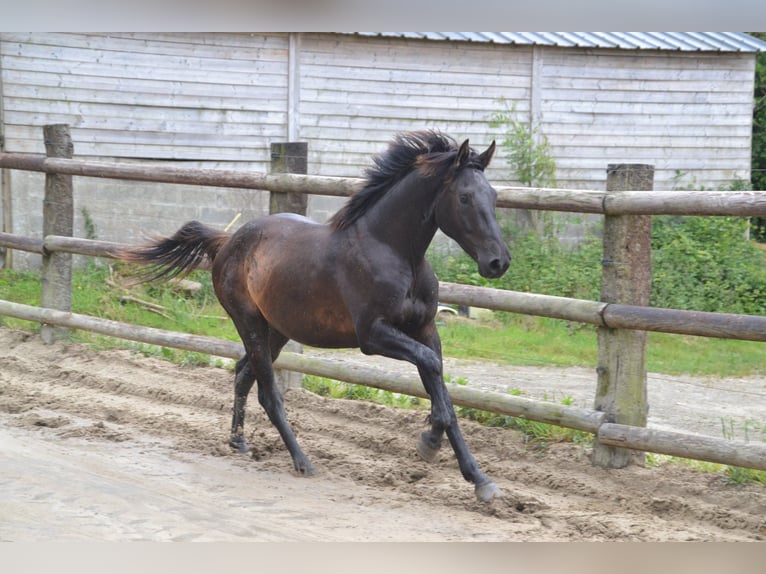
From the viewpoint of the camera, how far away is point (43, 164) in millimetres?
7605

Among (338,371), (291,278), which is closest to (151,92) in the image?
(338,371)

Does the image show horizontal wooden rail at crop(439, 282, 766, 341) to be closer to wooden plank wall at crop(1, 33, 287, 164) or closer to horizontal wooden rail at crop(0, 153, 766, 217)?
Result: horizontal wooden rail at crop(0, 153, 766, 217)

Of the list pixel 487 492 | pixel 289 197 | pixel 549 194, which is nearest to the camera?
pixel 487 492

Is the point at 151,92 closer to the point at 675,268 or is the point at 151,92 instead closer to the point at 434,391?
the point at 675,268

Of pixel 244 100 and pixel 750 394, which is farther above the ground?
pixel 244 100

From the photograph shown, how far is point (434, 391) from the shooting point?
166 inches

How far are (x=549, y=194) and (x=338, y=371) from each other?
1.81 metres

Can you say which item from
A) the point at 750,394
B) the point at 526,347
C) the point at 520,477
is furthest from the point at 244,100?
the point at 520,477

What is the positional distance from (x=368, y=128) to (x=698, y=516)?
8.12 meters

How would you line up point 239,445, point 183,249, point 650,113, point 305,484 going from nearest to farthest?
point 305,484 → point 239,445 → point 183,249 → point 650,113

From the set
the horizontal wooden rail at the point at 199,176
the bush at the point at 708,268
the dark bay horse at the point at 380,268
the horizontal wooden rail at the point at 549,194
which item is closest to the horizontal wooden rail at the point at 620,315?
the horizontal wooden rail at the point at 549,194

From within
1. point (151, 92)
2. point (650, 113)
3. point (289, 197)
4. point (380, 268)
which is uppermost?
point (650, 113)

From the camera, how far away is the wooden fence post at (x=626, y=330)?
187 inches

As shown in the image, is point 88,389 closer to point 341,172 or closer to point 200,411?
point 200,411
